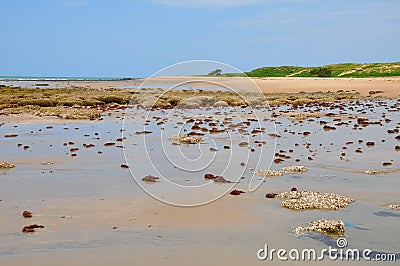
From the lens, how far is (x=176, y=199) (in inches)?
476

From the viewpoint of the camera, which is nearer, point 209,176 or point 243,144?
point 209,176

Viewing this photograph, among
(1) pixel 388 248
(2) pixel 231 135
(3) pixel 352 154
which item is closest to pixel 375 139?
(3) pixel 352 154

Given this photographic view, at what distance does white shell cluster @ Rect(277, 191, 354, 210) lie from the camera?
36.3 ft

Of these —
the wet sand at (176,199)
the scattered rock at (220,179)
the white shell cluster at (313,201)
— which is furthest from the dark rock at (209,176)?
the white shell cluster at (313,201)

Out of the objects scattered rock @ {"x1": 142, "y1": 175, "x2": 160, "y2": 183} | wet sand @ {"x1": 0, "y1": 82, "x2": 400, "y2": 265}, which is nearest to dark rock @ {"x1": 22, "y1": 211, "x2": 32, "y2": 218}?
wet sand @ {"x1": 0, "y1": 82, "x2": 400, "y2": 265}

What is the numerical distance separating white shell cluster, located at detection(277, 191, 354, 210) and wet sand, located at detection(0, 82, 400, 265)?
0.81 feet

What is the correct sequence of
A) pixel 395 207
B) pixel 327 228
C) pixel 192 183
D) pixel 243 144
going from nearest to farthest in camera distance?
1. pixel 327 228
2. pixel 395 207
3. pixel 192 183
4. pixel 243 144

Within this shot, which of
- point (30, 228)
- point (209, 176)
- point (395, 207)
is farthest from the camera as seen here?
point (209, 176)

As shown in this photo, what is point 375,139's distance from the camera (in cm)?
2188

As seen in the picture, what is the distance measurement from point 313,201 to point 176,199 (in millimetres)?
3200

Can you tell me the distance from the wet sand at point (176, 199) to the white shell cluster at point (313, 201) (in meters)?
0.25

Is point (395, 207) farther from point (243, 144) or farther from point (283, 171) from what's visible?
point (243, 144)

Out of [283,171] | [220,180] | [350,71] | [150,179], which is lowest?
[283,171]

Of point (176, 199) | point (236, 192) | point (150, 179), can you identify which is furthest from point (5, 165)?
point (236, 192)
